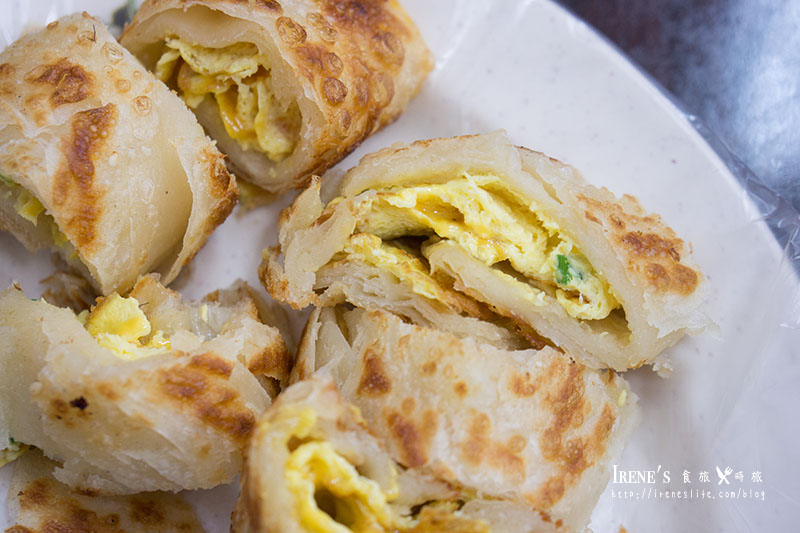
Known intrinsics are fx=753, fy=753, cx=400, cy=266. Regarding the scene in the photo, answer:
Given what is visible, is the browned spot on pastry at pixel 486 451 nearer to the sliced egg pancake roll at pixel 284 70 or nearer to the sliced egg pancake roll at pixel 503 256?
the sliced egg pancake roll at pixel 503 256

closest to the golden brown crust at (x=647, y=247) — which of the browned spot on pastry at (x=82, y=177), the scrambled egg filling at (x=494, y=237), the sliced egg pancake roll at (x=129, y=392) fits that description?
the scrambled egg filling at (x=494, y=237)

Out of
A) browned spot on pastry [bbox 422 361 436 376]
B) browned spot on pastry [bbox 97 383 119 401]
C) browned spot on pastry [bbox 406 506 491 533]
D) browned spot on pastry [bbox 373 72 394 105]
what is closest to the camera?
browned spot on pastry [bbox 406 506 491 533]

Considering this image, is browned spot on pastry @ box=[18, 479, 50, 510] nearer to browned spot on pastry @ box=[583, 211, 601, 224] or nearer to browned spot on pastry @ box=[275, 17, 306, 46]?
browned spot on pastry @ box=[275, 17, 306, 46]

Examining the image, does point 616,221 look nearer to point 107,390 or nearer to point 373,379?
point 373,379

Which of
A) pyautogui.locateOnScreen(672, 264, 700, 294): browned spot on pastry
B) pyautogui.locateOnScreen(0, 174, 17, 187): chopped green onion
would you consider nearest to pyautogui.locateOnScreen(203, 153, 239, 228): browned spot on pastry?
pyautogui.locateOnScreen(0, 174, 17, 187): chopped green onion

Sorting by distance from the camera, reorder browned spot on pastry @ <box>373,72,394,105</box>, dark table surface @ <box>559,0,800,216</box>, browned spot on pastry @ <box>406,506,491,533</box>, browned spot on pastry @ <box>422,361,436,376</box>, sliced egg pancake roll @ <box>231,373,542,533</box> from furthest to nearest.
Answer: dark table surface @ <box>559,0,800,216</box>
browned spot on pastry @ <box>373,72,394,105</box>
browned spot on pastry @ <box>422,361,436,376</box>
browned spot on pastry @ <box>406,506,491,533</box>
sliced egg pancake roll @ <box>231,373,542,533</box>

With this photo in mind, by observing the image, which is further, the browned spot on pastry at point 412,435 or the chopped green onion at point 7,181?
the chopped green onion at point 7,181

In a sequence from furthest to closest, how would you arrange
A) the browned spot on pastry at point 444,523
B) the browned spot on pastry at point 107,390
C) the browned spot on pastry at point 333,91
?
1. the browned spot on pastry at point 333,91
2. the browned spot on pastry at point 107,390
3. the browned spot on pastry at point 444,523
